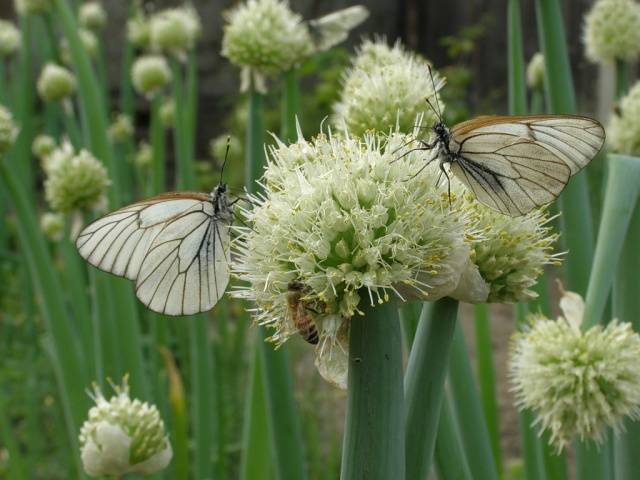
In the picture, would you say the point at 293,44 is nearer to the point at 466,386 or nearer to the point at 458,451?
the point at 466,386

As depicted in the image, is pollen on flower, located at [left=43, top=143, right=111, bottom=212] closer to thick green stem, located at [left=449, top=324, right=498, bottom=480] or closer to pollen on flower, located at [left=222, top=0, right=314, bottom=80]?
pollen on flower, located at [left=222, top=0, right=314, bottom=80]

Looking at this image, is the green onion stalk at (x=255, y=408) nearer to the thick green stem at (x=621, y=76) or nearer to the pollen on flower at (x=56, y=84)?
the thick green stem at (x=621, y=76)

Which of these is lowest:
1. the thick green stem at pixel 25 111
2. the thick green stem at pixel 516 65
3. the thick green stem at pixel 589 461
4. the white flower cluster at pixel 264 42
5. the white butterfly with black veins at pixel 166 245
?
the thick green stem at pixel 589 461

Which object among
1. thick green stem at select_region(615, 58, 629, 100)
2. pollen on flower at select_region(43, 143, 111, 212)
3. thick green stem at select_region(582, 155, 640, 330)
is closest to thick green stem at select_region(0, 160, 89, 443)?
pollen on flower at select_region(43, 143, 111, 212)

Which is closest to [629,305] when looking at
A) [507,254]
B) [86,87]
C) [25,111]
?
[507,254]

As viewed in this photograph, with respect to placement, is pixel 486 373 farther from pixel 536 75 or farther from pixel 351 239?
pixel 351 239

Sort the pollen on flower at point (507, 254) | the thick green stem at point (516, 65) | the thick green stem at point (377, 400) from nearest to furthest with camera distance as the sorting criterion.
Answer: the thick green stem at point (377, 400) < the pollen on flower at point (507, 254) < the thick green stem at point (516, 65)

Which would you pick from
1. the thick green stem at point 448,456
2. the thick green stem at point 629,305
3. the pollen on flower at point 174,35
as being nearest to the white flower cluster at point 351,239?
the thick green stem at point 448,456
